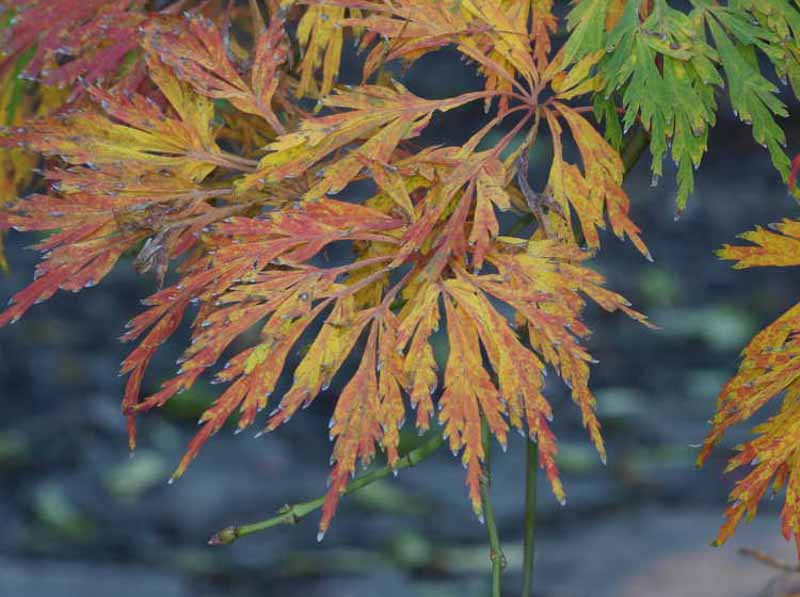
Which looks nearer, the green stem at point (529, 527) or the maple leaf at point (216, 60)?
the maple leaf at point (216, 60)

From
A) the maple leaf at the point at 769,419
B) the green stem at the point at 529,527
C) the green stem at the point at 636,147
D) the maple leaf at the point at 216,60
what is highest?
the maple leaf at the point at 216,60

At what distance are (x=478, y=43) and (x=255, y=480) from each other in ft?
6.52

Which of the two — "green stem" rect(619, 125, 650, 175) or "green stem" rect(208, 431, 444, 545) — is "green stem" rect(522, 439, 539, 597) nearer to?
"green stem" rect(208, 431, 444, 545)

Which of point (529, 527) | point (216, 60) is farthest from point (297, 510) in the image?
point (216, 60)

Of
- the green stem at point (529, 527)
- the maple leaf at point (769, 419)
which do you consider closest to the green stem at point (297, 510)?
the green stem at point (529, 527)

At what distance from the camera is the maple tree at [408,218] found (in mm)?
597

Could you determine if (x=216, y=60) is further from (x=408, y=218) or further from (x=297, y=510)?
(x=297, y=510)

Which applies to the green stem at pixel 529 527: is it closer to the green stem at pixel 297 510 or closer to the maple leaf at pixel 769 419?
the green stem at pixel 297 510

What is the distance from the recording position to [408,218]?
63cm

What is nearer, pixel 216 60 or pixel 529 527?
pixel 216 60

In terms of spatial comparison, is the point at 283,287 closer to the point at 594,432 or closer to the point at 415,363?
the point at 415,363

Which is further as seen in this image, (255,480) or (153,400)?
(255,480)

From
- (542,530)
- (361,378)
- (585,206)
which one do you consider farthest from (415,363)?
(542,530)

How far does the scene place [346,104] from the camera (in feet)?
2.12
